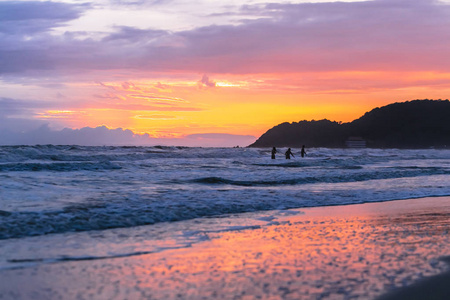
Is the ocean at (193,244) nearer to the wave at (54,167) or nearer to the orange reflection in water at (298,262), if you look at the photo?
the orange reflection in water at (298,262)

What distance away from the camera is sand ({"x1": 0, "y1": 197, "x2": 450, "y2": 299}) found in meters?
5.32

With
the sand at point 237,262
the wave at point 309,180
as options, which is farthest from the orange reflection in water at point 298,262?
the wave at point 309,180

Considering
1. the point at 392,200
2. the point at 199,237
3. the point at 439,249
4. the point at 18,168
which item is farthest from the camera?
the point at 18,168

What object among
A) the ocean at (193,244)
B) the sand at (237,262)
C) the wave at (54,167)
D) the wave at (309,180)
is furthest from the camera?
the wave at (54,167)

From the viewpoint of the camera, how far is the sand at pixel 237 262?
17.5 feet

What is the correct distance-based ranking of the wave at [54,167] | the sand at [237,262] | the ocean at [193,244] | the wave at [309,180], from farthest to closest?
the wave at [54,167], the wave at [309,180], the ocean at [193,244], the sand at [237,262]

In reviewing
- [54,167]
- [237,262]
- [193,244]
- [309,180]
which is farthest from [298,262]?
[54,167]

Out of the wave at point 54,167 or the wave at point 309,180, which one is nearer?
the wave at point 309,180

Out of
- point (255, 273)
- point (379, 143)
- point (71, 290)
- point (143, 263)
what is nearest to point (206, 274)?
point (255, 273)

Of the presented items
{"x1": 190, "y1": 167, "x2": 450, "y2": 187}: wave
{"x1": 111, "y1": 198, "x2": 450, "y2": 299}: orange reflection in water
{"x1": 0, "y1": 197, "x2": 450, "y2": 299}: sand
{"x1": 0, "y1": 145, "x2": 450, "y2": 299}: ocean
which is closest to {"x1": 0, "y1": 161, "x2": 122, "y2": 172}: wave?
{"x1": 190, "y1": 167, "x2": 450, "y2": 187}: wave

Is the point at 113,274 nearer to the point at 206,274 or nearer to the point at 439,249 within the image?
the point at 206,274

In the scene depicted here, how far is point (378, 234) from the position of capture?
876cm

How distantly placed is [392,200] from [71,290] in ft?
→ 40.5

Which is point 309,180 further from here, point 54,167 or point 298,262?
point 298,262
